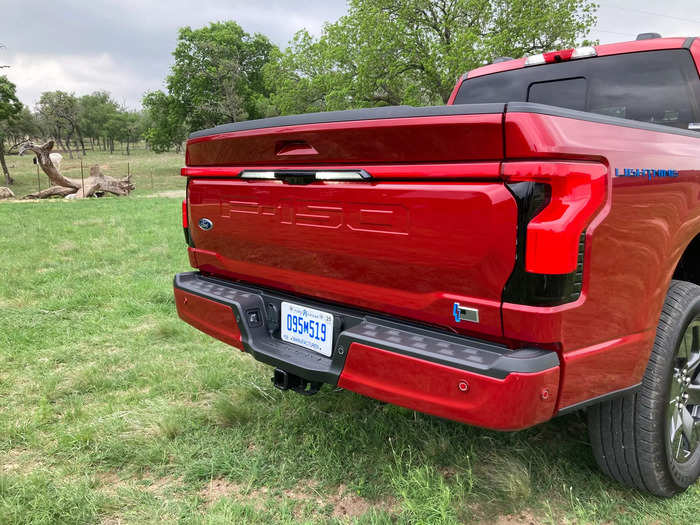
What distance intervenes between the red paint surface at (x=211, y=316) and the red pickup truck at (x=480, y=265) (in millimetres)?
14

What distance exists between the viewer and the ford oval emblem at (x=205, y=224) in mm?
2885

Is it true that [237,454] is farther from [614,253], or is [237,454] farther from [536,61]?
[536,61]

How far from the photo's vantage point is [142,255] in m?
7.57

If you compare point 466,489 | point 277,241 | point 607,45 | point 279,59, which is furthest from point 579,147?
point 279,59

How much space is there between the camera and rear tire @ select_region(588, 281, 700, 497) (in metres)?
2.18

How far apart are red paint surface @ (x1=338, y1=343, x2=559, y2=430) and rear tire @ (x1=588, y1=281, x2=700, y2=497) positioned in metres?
0.63

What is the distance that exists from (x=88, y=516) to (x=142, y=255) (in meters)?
5.71

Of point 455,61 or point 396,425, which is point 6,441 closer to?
point 396,425

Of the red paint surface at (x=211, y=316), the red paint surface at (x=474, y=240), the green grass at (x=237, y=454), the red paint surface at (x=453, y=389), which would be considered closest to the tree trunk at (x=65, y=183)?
the green grass at (x=237, y=454)

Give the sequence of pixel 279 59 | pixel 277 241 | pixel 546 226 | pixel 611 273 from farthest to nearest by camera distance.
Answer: pixel 279 59
pixel 277 241
pixel 611 273
pixel 546 226

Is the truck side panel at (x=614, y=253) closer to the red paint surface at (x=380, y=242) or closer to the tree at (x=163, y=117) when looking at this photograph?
the red paint surface at (x=380, y=242)

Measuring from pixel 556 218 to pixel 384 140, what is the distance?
69cm

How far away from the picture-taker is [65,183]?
18.5 m

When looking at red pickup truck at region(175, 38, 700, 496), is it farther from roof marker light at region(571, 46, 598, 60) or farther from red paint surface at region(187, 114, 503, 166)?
roof marker light at region(571, 46, 598, 60)
